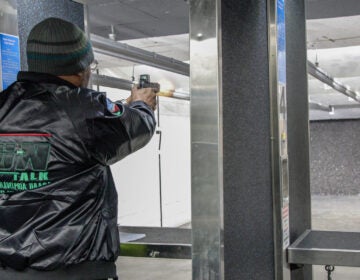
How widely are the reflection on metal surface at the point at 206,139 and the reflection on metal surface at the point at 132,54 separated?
2562mm

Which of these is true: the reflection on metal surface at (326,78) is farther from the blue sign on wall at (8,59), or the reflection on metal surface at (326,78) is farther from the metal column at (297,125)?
the blue sign on wall at (8,59)

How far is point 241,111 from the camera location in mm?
1597

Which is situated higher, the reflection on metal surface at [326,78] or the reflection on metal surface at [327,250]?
the reflection on metal surface at [326,78]

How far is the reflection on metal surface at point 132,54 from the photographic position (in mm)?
4020

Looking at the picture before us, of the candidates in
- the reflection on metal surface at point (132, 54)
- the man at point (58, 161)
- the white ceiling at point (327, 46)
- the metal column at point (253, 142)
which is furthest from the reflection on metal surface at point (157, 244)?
the white ceiling at point (327, 46)

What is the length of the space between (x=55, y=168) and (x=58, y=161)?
17 mm

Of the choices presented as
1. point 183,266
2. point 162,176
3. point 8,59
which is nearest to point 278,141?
point 8,59

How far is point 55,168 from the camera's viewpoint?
45.9 inches

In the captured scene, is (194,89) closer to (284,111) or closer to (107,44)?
(284,111)

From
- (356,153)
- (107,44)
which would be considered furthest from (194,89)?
(356,153)

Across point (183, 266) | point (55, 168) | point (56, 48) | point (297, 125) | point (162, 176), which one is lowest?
point (183, 266)

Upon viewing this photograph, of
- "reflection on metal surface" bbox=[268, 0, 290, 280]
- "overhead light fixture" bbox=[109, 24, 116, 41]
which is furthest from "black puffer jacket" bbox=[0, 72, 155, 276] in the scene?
"overhead light fixture" bbox=[109, 24, 116, 41]

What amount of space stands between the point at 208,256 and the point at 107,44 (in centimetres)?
292

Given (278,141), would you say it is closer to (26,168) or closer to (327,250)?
(327,250)
